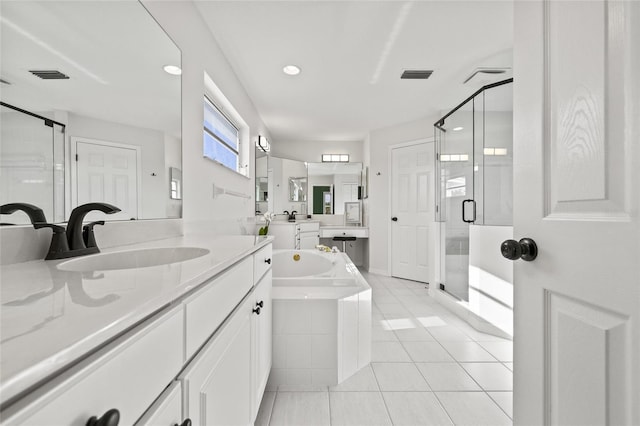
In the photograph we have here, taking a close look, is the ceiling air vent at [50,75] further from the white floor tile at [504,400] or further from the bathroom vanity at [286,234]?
the bathroom vanity at [286,234]

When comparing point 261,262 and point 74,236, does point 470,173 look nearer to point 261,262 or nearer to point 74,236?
point 261,262

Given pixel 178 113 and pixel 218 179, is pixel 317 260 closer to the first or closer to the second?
pixel 218 179

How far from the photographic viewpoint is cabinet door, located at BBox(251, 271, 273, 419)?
3.58 ft

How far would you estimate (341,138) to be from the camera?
502cm

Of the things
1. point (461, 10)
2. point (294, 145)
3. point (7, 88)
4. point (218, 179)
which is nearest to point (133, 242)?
point (7, 88)

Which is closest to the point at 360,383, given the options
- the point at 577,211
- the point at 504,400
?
the point at 504,400

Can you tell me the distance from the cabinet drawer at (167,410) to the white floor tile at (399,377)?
1390mm

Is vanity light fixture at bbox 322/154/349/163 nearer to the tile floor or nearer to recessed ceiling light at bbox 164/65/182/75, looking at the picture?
the tile floor

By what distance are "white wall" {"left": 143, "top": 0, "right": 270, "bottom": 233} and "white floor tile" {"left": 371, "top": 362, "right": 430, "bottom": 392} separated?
1.51 m

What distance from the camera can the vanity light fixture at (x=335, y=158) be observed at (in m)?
5.16

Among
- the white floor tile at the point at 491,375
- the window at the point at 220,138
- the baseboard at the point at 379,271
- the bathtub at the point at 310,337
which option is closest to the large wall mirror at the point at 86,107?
the window at the point at 220,138

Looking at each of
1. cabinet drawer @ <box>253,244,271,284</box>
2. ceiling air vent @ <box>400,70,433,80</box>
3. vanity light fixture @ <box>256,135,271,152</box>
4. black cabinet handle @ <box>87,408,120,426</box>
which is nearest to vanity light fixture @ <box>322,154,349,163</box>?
vanity light fixture @ <box>256,135,271,152</box>

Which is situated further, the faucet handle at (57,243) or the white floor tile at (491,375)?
the white floor tile at (491,375)

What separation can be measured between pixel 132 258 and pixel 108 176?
0.35m
